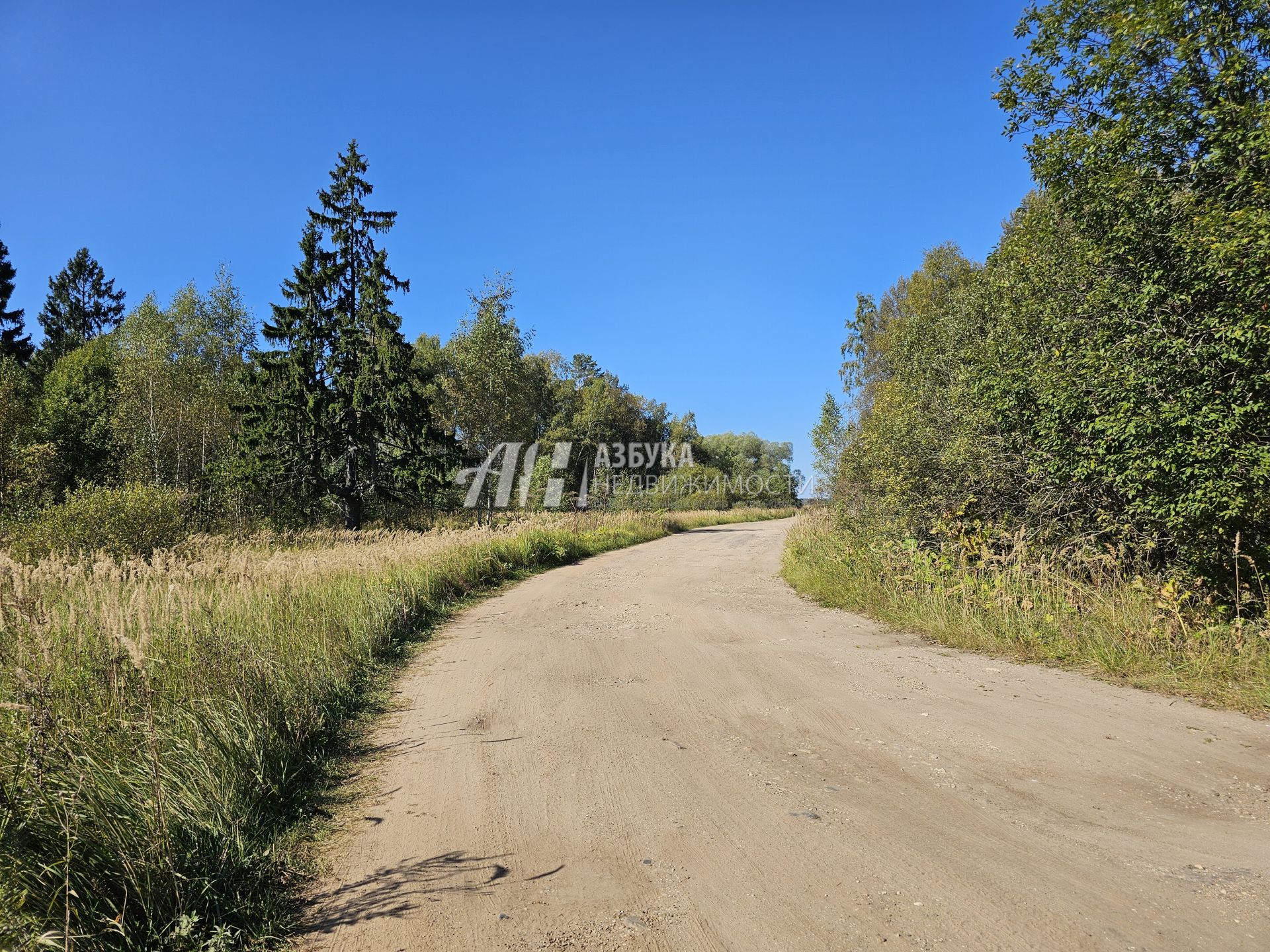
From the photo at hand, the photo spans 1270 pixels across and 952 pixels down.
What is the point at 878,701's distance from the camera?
5555mm

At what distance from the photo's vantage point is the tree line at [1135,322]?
5.91m

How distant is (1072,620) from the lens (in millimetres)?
7008

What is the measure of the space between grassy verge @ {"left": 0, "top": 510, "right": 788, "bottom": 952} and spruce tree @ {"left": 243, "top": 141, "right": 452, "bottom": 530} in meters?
14.3

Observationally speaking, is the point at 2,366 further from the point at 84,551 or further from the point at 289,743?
the point at 289,743

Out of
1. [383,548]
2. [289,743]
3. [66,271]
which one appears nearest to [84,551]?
[383,548]

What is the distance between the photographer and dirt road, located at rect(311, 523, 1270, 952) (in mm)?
2646

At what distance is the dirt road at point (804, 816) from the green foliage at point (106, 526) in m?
9.38

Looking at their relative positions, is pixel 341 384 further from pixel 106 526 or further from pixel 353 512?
pixel 106 526

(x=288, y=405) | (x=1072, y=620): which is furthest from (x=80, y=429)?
(x=1072, y=620)

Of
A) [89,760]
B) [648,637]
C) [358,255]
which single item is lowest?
[648,637]

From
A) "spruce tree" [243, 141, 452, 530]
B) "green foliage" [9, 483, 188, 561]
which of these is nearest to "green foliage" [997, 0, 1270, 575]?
"green foliage" [9, 483, 188, 561]

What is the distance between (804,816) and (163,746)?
3.87 m

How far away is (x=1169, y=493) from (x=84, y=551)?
16626 millimetres

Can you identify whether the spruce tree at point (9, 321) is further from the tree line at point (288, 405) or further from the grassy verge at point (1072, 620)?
the grassy verge at point (1072, 620)
